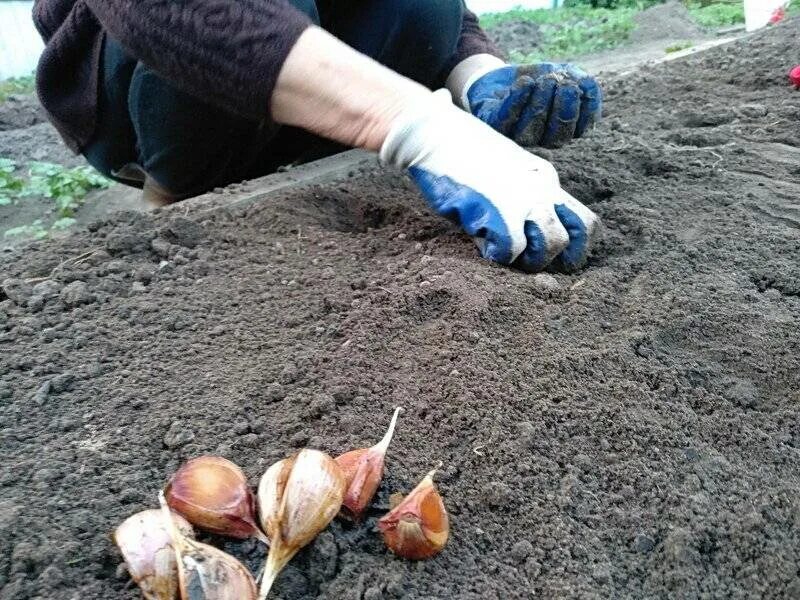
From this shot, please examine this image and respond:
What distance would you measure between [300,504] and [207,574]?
0.40ft

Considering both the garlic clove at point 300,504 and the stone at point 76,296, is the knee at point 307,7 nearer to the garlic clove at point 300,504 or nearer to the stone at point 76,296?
the stone at point 76,296

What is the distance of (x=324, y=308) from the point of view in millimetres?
1333

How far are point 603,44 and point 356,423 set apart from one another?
5402mm

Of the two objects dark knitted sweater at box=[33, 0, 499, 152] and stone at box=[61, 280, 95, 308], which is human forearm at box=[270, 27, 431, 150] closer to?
dark knitted sweater at box=[33, 0, 499, 152]

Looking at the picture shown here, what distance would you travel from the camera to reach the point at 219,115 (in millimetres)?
1923

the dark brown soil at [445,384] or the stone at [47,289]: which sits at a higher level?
the dark brown soil at [445,384]

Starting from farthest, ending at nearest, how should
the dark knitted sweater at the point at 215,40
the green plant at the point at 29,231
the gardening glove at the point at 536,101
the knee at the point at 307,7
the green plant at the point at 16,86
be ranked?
the green plant at the point at 16,86, the green plant at the point at 29,231, the gardening glove at the point at 536,101, the knee at the point at 307,7, the dark knitted sweater at the point at 215,40

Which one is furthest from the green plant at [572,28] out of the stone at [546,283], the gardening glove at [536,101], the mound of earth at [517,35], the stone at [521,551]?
the stone at [521,551]

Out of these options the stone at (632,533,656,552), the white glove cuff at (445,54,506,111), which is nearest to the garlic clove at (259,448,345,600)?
the stone at (632,533,656,552)

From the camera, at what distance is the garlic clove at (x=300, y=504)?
2.66ft

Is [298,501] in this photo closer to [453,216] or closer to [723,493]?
[723,493]

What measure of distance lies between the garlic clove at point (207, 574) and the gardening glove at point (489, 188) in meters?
0.82

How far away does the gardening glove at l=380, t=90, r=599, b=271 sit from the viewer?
1.39 m

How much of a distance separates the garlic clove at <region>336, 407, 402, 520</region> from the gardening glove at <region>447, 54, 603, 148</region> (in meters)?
1.22
